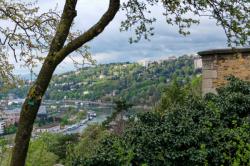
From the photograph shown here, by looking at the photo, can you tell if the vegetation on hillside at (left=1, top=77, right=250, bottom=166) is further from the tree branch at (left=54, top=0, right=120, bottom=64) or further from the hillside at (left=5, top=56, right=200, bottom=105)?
the hillside at (left=5, top=56, right=200, bottom=105)

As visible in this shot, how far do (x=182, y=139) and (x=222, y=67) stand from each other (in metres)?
5.18

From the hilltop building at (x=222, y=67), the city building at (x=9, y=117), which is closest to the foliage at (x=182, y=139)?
the city building at (x=9, y=117)

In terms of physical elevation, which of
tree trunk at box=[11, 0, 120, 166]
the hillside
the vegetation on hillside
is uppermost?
the hillside

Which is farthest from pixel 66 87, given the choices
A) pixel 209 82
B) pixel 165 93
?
pixel 209 82

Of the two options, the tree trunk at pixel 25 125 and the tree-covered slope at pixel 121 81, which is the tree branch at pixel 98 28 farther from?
the tree-covered slope at pixel 121 81

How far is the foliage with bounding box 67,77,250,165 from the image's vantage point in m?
8.64

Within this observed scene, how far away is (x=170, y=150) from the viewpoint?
8.95 m

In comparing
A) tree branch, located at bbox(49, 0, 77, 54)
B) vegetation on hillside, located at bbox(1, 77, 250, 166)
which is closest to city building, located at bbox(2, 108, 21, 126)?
vegetation on hillside, located at bbox(1, 77, 250, 166)

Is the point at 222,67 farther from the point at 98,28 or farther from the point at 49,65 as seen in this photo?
the point at 49,65

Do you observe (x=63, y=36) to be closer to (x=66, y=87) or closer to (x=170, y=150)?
(x=170, y=150)

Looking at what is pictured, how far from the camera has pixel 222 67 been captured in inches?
540

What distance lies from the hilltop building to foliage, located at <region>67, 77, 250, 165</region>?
381 centimetres

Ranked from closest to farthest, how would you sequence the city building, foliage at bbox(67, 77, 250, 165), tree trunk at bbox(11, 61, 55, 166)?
tree trunk at bbox(11, 61, 55, 166) < foliage at bbox(67, 77, 250, 165) < the city building

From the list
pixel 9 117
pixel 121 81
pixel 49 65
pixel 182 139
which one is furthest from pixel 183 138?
pixel 121 81
